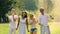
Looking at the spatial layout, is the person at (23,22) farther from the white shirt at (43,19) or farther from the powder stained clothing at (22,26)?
the white shirt at (43,19)

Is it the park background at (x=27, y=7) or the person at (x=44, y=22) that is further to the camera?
the park background at (x=27, y=7)

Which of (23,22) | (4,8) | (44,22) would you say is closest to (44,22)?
(44,22)

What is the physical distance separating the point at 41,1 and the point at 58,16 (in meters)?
2.37

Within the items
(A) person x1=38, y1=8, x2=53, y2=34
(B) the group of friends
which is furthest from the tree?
(A) person x1=38, y1=8, x2=53, y2=34

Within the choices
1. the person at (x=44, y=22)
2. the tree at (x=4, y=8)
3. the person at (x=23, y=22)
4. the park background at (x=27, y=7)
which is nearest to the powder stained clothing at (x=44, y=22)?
the person at (x=44, y=22)

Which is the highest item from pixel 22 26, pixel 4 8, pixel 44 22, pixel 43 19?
pixel 4 8

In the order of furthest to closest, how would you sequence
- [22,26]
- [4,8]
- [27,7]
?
[4,8] < [27,7] < [22,26]

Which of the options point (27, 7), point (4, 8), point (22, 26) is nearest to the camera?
point (22, 26)

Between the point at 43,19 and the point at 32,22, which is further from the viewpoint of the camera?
the point at 43,19

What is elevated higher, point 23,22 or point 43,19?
point 43,19

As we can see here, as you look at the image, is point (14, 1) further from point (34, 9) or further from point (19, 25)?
point (19, 25)

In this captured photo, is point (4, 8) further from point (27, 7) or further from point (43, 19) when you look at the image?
point (43, 19)

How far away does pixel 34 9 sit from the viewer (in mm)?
21812

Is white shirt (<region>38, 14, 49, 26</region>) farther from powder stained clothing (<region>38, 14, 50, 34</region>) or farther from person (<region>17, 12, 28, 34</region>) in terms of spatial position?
person (<region>17, 12, 28, 34</region>)
